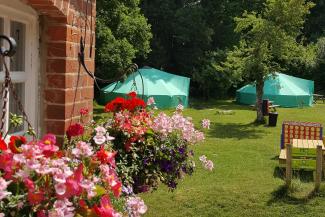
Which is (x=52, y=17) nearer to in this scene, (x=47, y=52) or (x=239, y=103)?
(x=47, y=52)

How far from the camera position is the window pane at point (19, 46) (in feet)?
9.04

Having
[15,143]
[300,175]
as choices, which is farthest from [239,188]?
Answer: [15,143]

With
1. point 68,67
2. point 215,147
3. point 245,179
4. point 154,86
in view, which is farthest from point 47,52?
point 154,86

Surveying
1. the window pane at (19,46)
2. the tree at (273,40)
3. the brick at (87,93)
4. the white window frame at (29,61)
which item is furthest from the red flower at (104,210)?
the tree at (273,40)

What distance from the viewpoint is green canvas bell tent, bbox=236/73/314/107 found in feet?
88.2

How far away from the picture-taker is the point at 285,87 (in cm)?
2756

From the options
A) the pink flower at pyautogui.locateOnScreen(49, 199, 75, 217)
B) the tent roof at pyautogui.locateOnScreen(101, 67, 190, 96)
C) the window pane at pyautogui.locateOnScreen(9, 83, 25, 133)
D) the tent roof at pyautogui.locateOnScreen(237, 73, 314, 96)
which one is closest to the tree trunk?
the tent roof at pyautogui.locateOnScreen(101, 67, 190, 96)

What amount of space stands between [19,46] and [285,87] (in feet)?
85.2

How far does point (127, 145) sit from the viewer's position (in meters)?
2.85

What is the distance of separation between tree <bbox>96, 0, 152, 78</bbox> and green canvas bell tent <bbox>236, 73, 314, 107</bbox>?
24.7 ft

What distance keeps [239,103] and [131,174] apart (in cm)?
2723

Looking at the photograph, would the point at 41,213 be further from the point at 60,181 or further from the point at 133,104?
the point at 133,104

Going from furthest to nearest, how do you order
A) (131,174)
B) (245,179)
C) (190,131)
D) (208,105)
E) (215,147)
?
(208,105)
(215,147)
(245,179)
(190,131)
(131,174)

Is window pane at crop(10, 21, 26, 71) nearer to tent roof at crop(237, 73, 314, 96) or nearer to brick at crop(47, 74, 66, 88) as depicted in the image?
brick at crop(47, 74, 66, 88)
